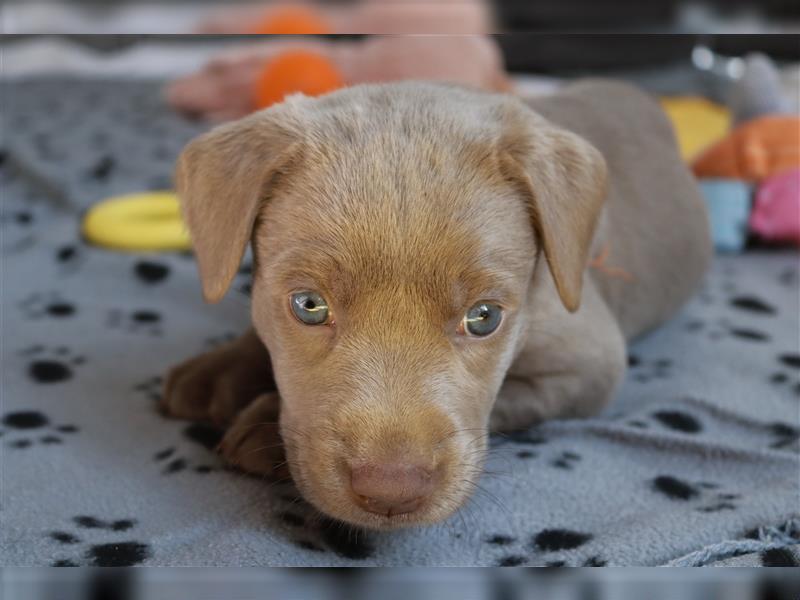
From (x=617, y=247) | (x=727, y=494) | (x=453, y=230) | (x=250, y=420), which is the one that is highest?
(x=453, y=230)

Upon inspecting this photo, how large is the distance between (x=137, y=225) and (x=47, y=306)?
2.29ft

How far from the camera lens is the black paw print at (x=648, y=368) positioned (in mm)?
3018

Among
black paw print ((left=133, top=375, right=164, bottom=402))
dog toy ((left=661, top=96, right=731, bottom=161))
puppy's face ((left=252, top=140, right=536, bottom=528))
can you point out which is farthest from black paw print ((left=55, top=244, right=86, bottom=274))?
dog toy ((left=661, top=96, right=731, bottom=161))

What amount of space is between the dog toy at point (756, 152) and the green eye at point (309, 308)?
2.76m

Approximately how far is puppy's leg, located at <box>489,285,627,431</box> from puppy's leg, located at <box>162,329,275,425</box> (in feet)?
2.13

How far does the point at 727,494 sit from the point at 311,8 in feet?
A: 16.2

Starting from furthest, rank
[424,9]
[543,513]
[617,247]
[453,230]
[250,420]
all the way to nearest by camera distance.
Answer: [424,9]
[617,247]
[250,420]
[543,513]
[453,230]

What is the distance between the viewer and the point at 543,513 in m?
2.19

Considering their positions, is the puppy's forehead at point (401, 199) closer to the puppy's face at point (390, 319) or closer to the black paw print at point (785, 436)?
the puppy's face at point (390, 319)

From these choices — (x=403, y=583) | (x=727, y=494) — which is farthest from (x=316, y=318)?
(x=727, y=494)

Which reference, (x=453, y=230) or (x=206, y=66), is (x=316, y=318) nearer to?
(x=453, y=230)

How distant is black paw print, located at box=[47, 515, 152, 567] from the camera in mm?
1919

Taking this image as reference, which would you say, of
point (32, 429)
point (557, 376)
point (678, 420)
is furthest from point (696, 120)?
point (32, 429)

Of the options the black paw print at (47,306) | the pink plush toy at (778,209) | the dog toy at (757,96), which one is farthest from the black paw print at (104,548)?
the dog toy at (757,96)
